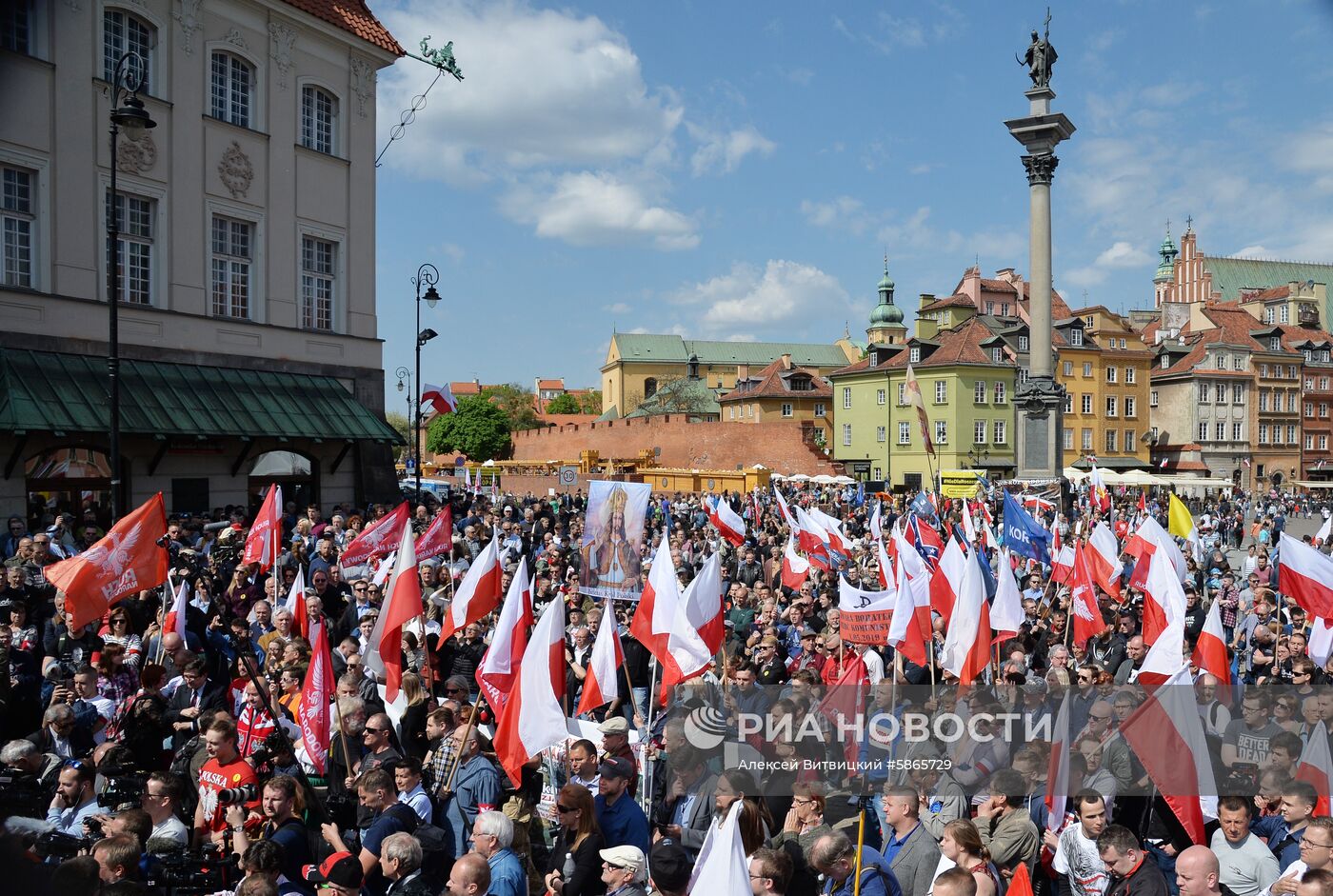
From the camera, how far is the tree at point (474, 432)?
10625 centimetres

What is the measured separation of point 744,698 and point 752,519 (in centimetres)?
2318

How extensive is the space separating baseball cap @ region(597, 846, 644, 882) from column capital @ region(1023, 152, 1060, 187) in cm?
3449

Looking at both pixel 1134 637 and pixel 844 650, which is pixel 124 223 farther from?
pixel 1134 637

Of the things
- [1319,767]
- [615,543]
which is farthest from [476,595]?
[1319,767]

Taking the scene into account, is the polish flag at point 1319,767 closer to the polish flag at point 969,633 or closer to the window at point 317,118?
the polish flag at point 969,633

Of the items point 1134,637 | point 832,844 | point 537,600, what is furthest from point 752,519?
point 832,844

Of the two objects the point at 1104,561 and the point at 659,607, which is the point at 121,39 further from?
the point at 1104,561

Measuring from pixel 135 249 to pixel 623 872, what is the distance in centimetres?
2302

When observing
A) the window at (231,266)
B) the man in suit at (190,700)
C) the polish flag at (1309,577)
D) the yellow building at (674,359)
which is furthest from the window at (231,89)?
the yellow building at (674,359)

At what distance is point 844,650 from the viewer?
37.1 ft

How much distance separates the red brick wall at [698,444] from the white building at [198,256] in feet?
151

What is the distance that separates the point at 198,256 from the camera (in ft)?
82.6

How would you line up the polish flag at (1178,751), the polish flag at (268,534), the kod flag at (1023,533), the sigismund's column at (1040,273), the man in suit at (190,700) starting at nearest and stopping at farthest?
the polish flag at (1178,751), the man in suit at (190,700), the polish flag at (268,534), the kod flag at (1023,533), the sigismund's column at (1040,273)

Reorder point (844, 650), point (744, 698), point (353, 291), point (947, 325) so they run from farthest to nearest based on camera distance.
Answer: point (947, 325), point (353, 291), point (844, 650), point (744, 698)
